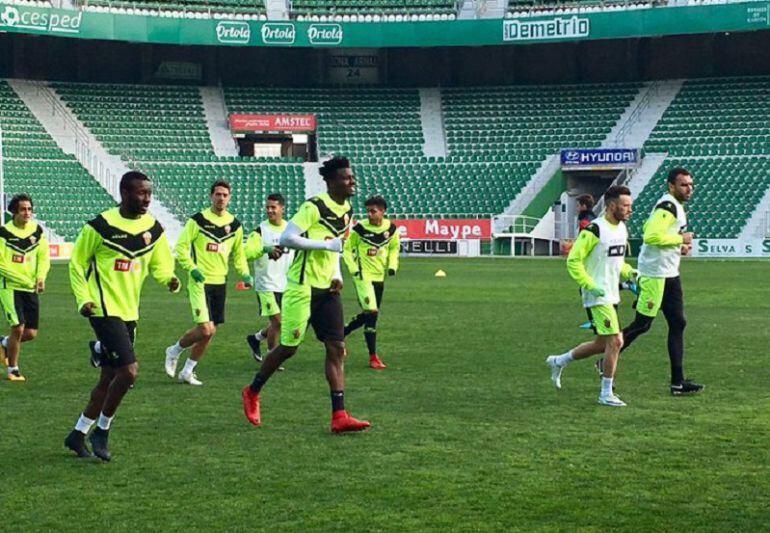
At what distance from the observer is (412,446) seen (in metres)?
9.41

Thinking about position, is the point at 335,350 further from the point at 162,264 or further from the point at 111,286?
the point at 111,286

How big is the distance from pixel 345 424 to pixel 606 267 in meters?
3.22

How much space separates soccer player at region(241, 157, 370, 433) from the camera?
403 inches

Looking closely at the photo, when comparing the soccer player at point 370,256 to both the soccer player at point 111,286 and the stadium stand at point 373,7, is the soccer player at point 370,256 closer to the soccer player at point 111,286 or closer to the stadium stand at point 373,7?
the soccer player at point 111,286

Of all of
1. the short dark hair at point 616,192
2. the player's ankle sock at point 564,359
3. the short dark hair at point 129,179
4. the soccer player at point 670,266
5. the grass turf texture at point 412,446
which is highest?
the short dark hair at point 616,192

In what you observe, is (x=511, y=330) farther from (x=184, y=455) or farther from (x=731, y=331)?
(x=184, y=455)

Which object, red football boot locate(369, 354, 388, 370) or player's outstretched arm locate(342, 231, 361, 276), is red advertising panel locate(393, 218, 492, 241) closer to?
player's outstretched arm locate(342, 231, 361, 276)

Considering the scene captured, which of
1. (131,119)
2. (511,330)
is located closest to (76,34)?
(131,119)

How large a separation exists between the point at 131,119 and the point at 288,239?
45.9 meters

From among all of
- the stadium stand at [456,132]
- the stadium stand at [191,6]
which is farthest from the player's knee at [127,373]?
the stadium stand at [191,6]

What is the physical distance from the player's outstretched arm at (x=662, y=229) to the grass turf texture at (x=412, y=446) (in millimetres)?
1523

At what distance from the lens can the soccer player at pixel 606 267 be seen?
11.5m

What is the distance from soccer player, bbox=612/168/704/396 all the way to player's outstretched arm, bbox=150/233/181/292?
5127mm

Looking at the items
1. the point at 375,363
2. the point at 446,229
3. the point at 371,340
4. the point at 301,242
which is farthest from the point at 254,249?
the point at 446,229
